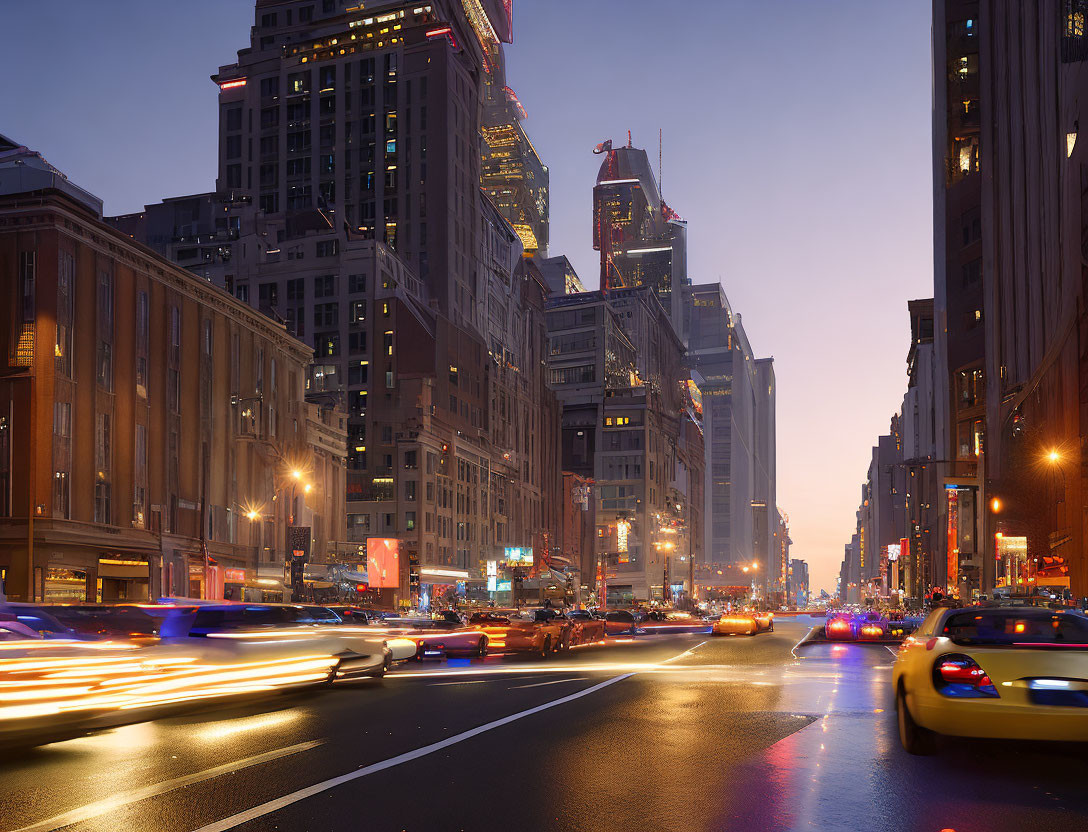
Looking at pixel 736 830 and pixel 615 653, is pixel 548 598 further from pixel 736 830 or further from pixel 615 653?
pixel 736 830

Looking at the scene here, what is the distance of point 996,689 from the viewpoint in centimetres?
1043

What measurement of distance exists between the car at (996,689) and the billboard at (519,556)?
340ft

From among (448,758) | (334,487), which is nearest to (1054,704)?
(448,758)

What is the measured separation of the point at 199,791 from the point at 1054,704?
724 cm

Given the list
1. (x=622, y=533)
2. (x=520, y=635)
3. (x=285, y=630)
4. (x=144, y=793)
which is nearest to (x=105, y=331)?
(x=520, y=635)

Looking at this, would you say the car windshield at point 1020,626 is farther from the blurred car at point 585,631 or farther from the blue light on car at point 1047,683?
the blurred car at point 585,631

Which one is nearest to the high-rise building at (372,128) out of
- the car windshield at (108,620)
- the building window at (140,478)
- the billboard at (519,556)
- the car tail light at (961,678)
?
the billboard at (519,556)

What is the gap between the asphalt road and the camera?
8.32 metres

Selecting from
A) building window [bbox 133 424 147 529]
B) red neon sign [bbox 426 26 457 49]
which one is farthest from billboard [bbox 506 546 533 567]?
building window [bbox 133 424 147 529]

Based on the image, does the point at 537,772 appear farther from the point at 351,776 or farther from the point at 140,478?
the point at 140,478

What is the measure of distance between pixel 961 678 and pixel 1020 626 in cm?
213

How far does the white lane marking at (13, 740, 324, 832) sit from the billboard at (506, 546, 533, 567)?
103 m

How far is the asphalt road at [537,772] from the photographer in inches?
328

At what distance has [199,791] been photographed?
30.7 ft
